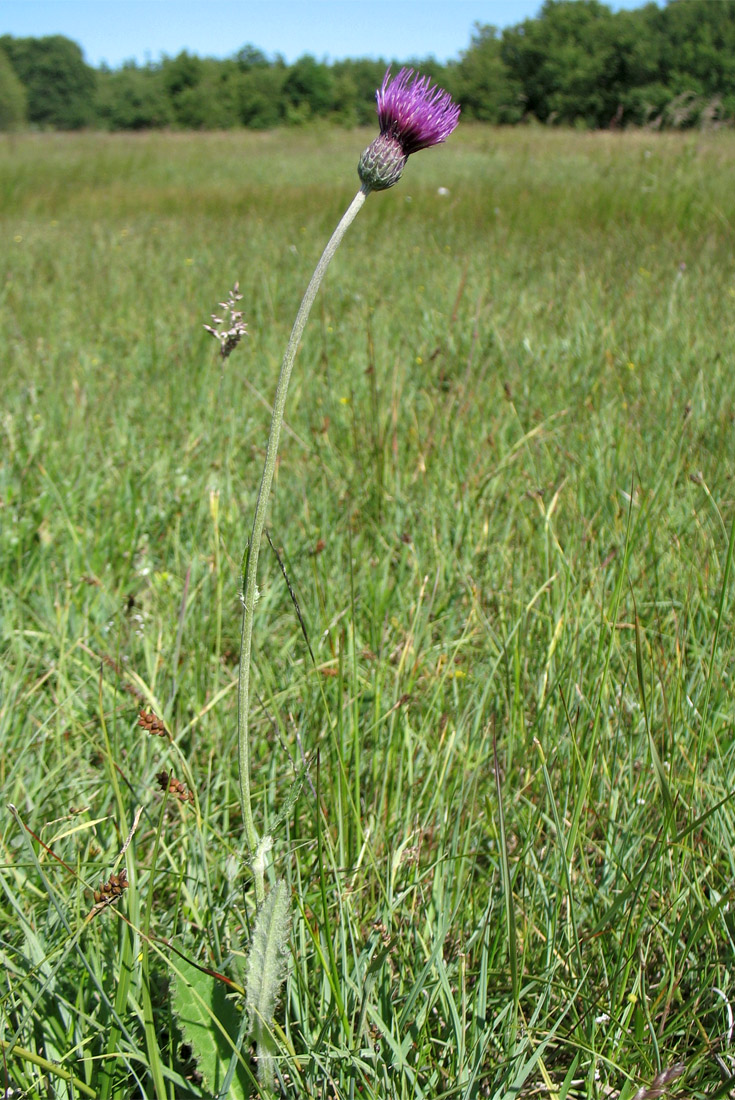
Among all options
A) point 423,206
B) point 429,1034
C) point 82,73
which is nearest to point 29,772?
point 429,1034

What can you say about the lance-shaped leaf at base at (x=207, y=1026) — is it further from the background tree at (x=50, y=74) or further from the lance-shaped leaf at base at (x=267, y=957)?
the background tree at (x=50, y=74)

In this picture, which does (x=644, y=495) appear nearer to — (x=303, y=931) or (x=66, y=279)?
(x=303, y=931)

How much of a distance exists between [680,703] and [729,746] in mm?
80

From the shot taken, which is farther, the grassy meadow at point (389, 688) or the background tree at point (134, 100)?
the background tree at point (134, 100)

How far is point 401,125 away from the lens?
0.65 metres

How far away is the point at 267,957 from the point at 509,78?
4254 centimetres

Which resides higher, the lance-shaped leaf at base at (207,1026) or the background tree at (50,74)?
the background tree at (50,74)

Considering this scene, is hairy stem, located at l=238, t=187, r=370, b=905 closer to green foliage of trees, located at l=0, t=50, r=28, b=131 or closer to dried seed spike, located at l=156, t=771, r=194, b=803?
dried seed spike, located at l=156, t=771, r=194, b=803

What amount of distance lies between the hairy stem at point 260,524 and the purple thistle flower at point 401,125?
0.9 inches

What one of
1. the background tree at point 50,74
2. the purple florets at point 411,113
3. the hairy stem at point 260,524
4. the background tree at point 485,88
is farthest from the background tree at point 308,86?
the hairy stem at point 260,524

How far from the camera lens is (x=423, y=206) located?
5.85m

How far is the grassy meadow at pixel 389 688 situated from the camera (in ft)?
2.33

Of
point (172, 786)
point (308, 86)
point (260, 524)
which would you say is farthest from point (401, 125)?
point (308, 86)

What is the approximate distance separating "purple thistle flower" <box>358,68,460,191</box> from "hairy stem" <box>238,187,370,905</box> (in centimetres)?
2
